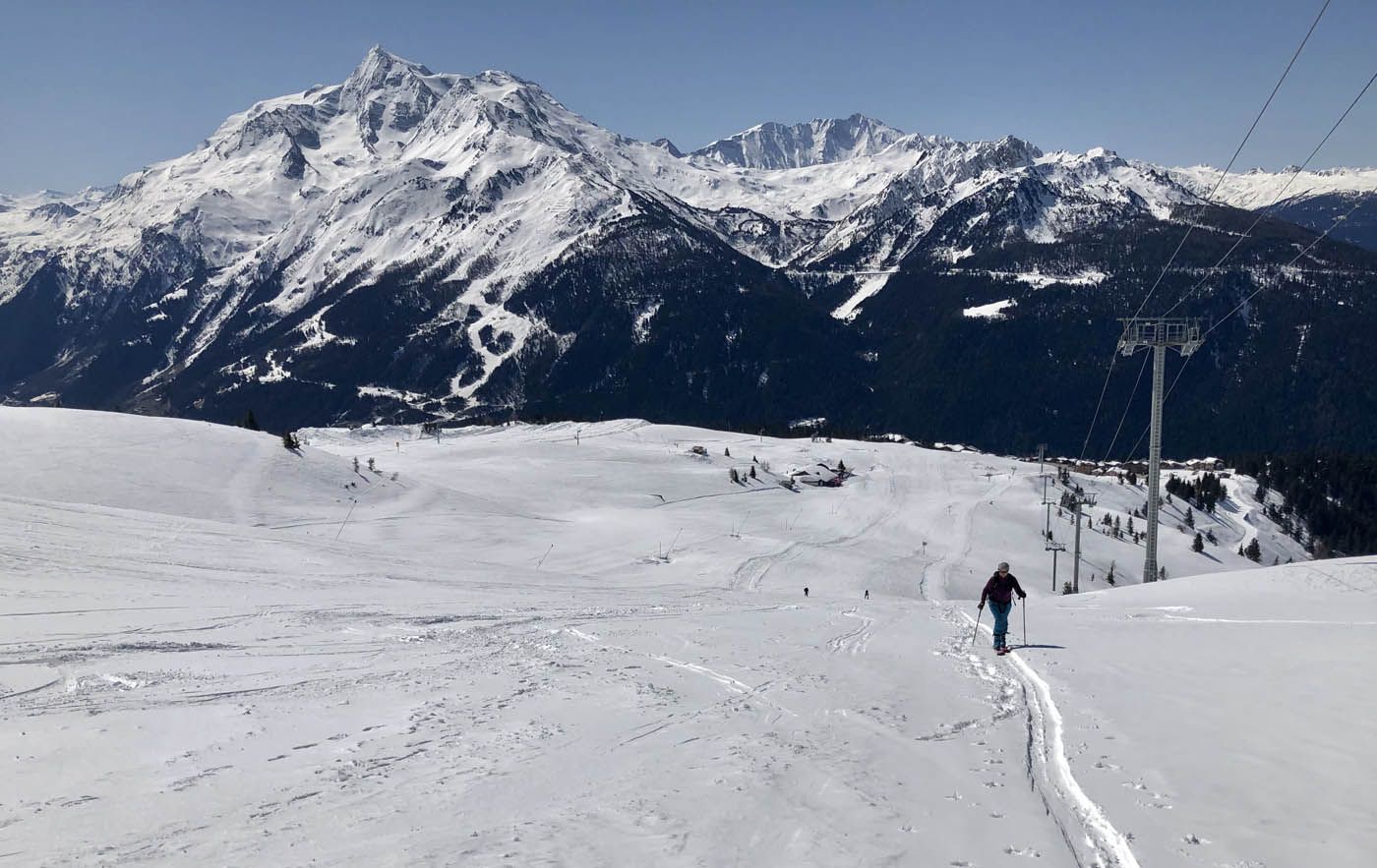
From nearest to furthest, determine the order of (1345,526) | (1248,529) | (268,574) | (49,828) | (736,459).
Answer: (49,828), (268,574), (736,459), (1248,529), (1345,526)

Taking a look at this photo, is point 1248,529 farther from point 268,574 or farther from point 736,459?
point 268,574

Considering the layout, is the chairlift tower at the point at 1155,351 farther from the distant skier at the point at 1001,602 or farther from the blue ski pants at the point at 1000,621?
the blue ski pants at the point at 1000,621

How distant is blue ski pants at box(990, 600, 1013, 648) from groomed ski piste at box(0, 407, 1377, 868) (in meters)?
0.54

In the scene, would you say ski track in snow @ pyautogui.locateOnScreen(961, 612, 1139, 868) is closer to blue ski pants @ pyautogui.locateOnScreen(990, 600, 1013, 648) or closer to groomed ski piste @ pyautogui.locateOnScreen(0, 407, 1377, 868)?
groomed ski piste @ pyautogui.locateOnScreen(0, 407, 1377, 868)

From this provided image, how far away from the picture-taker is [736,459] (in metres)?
93.0

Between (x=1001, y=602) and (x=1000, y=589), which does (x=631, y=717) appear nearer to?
(x=1001, y=602)

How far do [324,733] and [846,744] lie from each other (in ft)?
18.8

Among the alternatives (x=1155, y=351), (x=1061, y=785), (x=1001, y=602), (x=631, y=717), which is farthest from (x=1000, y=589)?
(x=1155, y=351)

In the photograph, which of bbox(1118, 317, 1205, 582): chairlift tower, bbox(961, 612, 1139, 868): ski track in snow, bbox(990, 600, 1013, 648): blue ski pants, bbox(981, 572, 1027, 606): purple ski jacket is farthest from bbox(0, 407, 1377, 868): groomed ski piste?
bbox(1118, 317, 1205, 582): chairlift tower

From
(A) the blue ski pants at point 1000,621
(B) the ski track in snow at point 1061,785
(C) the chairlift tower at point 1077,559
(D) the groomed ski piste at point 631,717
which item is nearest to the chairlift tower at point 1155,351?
(C) the chairlift tower at point 1077,559

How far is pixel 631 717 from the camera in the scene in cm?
1030

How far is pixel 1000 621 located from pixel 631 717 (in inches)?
359

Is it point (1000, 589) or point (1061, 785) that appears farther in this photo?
point (1000, 589)

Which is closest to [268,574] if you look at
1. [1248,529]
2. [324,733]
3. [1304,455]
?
[324,733]
